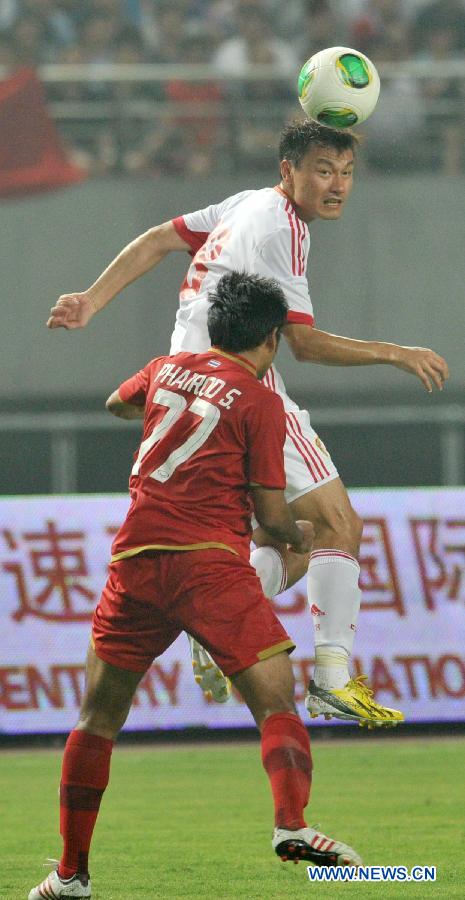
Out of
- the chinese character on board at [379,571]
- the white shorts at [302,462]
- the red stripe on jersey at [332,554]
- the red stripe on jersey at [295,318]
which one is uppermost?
the red stripe on jersey at [295,318]

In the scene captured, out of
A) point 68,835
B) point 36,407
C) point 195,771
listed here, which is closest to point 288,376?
point 36,407

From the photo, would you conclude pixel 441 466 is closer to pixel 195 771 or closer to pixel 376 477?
pixel 376 477

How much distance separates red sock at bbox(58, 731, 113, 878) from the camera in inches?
196

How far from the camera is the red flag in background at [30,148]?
13078mm

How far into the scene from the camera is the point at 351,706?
5.35m

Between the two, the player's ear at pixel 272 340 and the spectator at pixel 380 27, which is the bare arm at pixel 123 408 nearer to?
the player's ear at pixel 272 340

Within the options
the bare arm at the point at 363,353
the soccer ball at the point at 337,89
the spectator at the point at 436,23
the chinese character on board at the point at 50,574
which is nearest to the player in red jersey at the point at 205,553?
the bare arm at the point at 363,353

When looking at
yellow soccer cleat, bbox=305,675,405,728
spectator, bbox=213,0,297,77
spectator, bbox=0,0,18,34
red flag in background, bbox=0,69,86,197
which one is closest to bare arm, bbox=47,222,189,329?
yellow soccer cleat, bbox=305,675,405,728

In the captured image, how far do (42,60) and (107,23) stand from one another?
2.42 ft

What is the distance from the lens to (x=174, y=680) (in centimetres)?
1022

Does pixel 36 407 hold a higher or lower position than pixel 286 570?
lower

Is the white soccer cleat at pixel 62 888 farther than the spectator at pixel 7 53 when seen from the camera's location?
No

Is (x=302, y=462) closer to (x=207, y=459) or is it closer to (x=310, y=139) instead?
(x=207, y=459)

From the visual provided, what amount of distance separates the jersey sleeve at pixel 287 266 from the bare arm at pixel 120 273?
588mm
